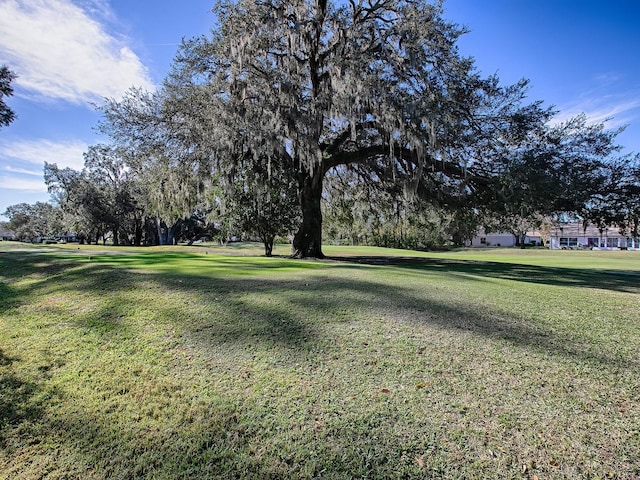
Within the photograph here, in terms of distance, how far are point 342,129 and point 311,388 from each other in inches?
518

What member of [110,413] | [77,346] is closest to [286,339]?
[110,413]

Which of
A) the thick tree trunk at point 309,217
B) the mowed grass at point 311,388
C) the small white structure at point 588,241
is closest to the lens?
the mowed grass at point 311,388

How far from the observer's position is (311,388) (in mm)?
3027

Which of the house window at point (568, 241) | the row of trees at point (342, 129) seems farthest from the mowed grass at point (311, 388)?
the house window at point (568, 241)

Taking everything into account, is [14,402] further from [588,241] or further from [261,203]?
[588,241]

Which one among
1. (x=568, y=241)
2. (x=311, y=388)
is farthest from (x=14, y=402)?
(x=568, y=241)

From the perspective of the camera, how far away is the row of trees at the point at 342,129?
1162cm

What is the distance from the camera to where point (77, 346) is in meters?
3.79

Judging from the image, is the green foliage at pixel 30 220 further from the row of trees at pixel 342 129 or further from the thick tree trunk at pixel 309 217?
the thick tree trunk at pixel 309 217

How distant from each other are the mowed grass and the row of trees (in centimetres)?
774

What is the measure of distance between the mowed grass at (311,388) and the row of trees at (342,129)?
25.4 feet

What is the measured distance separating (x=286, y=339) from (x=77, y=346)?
218 cm

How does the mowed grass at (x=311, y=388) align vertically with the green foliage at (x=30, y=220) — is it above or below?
below

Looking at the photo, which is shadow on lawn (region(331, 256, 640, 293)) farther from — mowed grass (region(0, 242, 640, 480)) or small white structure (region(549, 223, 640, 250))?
small white structure (region(549, 223, 640, 250))
